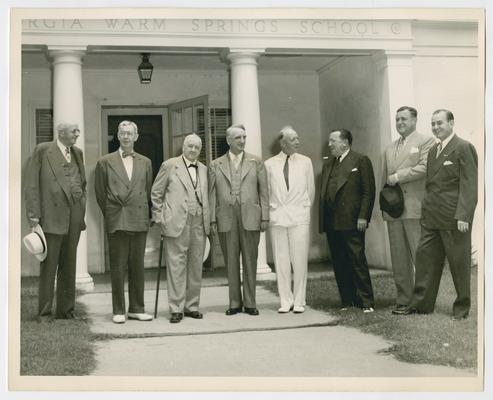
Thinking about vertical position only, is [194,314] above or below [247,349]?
above

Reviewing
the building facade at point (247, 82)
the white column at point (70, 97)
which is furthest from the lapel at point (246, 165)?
the white column at point (70, 97)

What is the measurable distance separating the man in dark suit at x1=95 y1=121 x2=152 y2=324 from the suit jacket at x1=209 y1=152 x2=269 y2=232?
611mm

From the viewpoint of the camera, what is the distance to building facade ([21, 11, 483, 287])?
5.93m

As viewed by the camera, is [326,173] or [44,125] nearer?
[326,173]

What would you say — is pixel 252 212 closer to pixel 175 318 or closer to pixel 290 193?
pixel 290 193

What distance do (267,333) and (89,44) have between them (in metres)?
3.29

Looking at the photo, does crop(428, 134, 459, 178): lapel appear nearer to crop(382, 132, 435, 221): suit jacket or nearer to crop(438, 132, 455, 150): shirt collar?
crop(438, 132, 455, 150): shirt collar

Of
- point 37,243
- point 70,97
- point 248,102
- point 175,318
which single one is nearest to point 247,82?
point 248,102

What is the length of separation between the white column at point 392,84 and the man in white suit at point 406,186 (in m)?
1.08

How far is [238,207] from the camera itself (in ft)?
19.8

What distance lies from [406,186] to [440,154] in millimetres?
453
